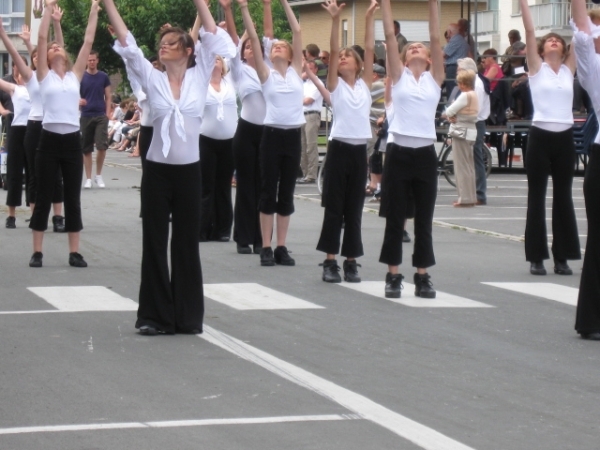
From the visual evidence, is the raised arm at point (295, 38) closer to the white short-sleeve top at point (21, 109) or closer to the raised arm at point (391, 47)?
the raised arm at point (391, 47)

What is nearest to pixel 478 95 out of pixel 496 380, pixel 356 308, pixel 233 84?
pixel 233 84

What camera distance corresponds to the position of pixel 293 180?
12.9m

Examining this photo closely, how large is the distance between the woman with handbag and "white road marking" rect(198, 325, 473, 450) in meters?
11.6

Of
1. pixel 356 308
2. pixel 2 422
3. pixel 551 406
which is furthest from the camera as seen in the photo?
pixel 356 308

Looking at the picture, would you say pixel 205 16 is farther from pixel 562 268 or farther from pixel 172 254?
pixel 562 268

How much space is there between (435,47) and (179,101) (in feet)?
7.96

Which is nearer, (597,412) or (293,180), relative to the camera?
(597,412)

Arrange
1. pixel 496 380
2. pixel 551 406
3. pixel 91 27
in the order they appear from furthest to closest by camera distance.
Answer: pixel 91 27
pixel 496 380
pixel 551 406

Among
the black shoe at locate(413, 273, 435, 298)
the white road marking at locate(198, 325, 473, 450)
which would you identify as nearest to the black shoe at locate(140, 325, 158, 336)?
the white road marking at locate(198, 325, 473, 450)

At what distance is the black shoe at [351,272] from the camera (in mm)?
11773

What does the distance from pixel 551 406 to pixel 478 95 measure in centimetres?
1431

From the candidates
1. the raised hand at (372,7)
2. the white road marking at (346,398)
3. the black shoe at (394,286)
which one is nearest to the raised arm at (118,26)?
the white road marking at (346,398)

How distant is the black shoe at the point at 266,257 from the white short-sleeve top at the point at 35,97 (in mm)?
Result: 2826

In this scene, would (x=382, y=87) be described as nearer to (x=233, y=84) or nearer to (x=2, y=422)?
(x=233, y=84)
